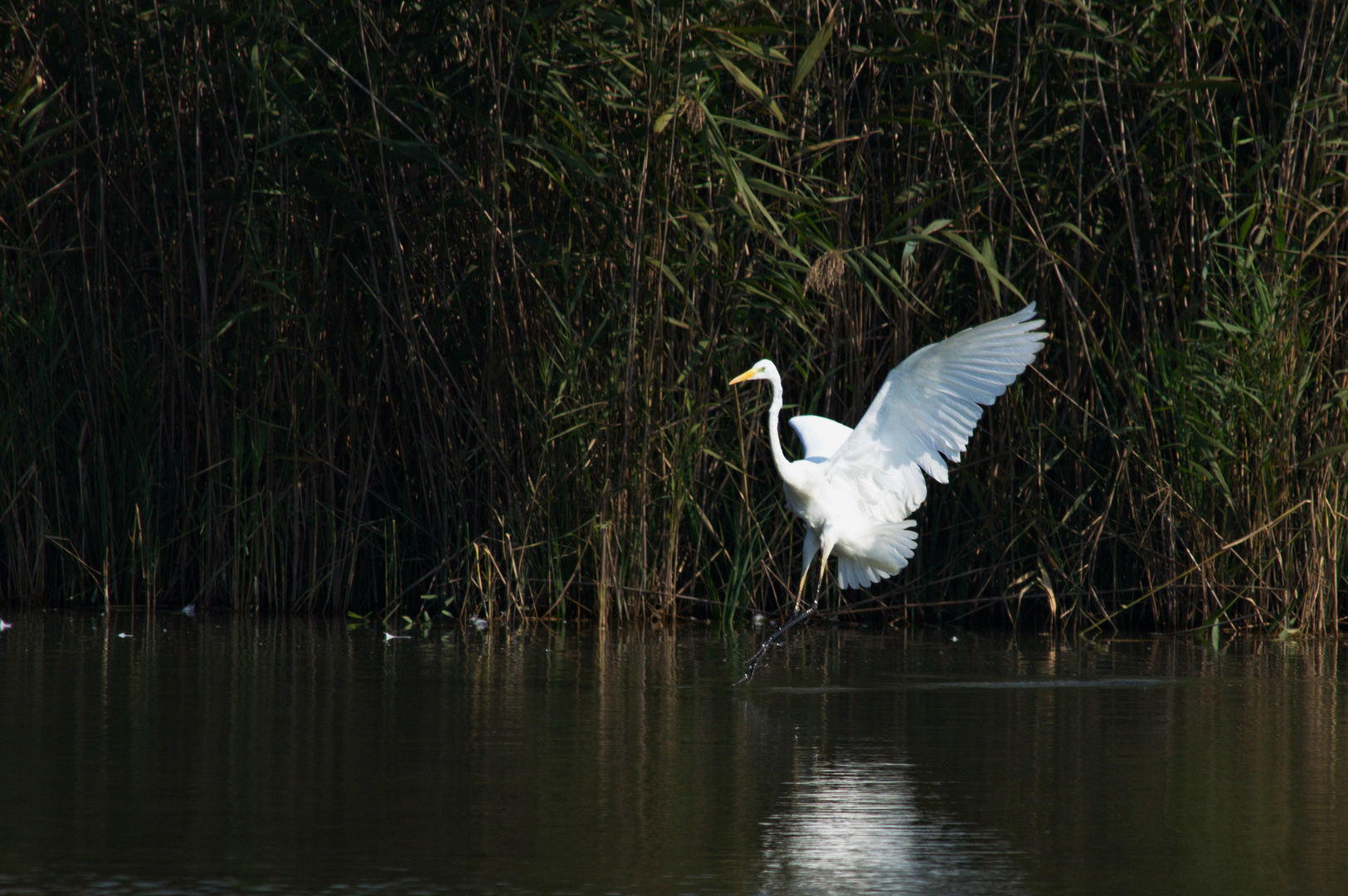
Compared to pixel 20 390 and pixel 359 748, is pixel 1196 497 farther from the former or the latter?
pixel 20 390

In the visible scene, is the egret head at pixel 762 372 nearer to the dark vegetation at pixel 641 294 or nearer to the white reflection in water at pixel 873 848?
the dark vegetation at pixel 641 294

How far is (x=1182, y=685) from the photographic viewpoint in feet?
19.1

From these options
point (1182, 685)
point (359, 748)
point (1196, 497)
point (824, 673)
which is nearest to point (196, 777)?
point (359, 748)

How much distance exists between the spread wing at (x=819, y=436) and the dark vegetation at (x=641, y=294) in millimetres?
423

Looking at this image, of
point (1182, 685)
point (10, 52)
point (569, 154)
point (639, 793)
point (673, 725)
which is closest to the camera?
point (639, 793)

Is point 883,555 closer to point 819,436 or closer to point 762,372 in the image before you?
point 819,436

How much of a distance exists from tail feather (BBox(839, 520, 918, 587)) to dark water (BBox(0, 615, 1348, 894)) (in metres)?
0.43

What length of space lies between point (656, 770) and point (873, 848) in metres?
0.93

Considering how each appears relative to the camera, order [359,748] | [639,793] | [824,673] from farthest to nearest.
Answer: [824,673] → [359,748] → [639,793]

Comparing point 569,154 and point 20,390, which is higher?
point 569,154

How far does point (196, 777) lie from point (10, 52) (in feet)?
18.2

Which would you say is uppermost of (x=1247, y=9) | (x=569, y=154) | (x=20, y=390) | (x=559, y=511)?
(x=1247, y=9)

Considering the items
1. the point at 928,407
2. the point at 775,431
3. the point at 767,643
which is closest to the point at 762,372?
the point at 775,431

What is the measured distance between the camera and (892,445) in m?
6.73
